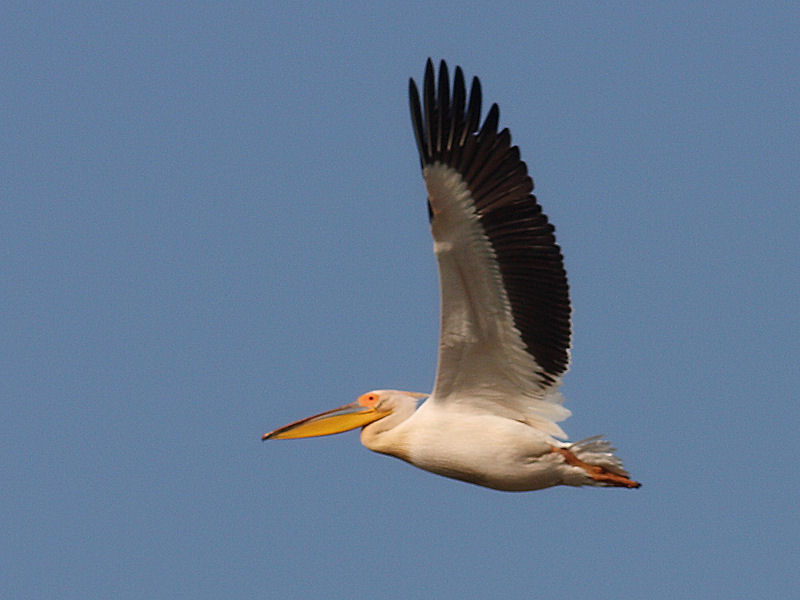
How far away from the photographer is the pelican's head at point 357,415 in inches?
559

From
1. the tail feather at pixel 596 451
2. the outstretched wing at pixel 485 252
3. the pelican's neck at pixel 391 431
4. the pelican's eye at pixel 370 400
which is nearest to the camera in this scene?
the outstretched wing at pixel 485 252

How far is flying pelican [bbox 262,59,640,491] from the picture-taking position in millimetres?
12977

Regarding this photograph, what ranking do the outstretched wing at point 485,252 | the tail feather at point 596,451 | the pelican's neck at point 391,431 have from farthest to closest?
the pelican's neck at point 391,431 < the tail feather at point 596,451 < the outstretched wing at point 485,252

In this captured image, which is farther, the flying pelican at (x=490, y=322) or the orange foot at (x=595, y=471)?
the orange foot at (x=595, y=471)

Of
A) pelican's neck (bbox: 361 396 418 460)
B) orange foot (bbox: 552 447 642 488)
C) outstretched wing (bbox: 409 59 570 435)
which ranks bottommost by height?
orange foot (bbox: 552 447 642 488)

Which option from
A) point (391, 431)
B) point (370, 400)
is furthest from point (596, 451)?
point (370, 400)

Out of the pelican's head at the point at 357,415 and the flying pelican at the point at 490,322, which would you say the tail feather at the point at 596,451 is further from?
the pelican's head at the point at 357,415

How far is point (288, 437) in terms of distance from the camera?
47.4 ft

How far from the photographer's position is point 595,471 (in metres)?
13.4

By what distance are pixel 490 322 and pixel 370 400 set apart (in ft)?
5.30

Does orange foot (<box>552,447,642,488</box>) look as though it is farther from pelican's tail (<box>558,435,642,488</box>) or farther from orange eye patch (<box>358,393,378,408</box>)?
orange eye patch (<box>358,393,378,408</box>)

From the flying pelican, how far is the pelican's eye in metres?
0.55

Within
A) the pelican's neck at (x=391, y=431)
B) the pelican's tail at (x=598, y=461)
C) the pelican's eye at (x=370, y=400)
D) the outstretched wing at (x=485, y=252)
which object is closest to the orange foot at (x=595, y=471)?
the pelican's tail at (x=598, y=461)

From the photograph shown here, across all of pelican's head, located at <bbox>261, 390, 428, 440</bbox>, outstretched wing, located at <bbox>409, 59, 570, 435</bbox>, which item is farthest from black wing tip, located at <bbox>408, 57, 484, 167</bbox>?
pelican's head, located at <bbox>261, 390, 428, 440</bbox>
